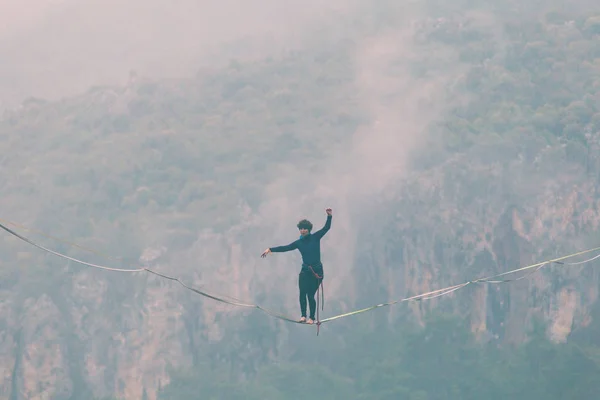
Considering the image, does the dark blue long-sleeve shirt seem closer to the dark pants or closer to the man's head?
the man's head

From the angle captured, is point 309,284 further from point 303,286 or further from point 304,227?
point 304,227

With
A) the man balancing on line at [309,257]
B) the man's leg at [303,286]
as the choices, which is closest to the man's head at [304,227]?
the man balancing on line at [309,257]

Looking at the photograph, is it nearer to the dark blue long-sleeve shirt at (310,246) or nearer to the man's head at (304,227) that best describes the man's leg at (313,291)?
the dark blue long-sleeve shirt at (310,246)

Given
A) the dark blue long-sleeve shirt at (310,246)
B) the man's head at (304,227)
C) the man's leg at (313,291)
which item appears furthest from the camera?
the man's leg at (313,291)

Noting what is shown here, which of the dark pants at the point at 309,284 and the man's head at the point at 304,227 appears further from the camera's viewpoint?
the dark pants at the point at 309,284

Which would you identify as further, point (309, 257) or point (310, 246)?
point (309, 257)

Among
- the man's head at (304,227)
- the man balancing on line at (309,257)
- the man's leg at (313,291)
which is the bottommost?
the man's leg at (313,291)

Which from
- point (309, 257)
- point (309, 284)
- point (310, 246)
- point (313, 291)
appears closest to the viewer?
point (310, 246)

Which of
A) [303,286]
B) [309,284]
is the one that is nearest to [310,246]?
[309,284]

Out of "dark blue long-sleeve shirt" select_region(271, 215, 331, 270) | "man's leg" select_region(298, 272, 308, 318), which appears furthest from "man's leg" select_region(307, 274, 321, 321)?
"dark blue long-sleeve shirt" select_region(271, 215, 331, 270)

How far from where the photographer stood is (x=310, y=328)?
630 feet

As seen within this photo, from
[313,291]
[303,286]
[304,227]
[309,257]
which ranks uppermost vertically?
[304,227]

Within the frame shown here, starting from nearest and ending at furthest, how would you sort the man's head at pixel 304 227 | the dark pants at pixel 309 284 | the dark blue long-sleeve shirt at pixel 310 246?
the man's head at pixel 304 227 < the dark blue long-sleeve shirt at pixel 310 246 < the dark pants at pixel 309 284

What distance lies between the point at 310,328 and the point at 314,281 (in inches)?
6426
